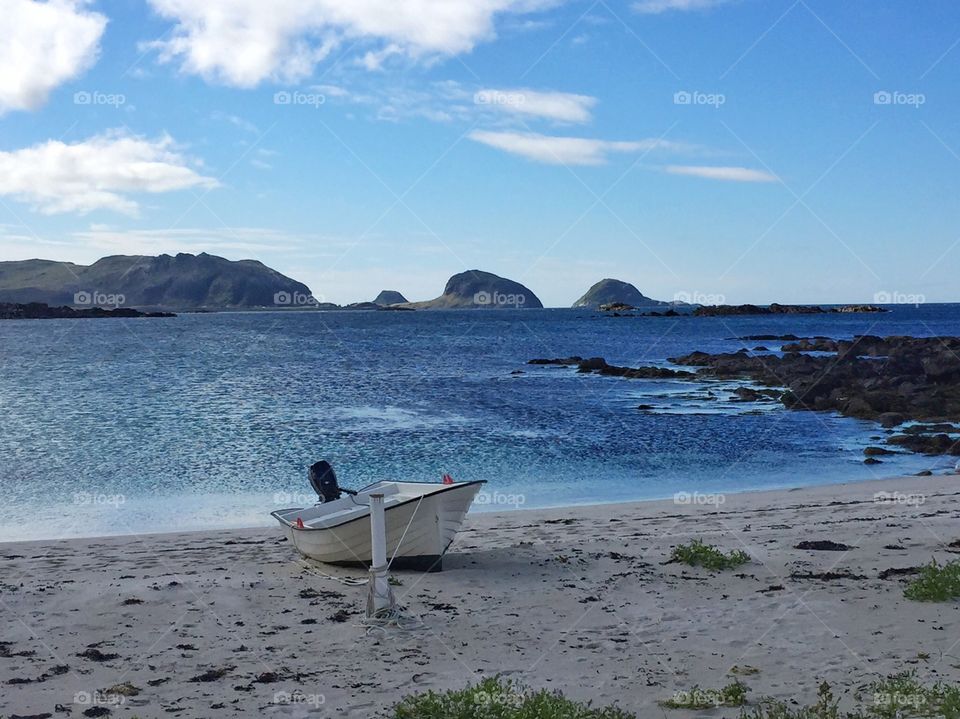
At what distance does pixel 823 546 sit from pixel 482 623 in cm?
668

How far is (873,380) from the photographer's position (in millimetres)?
45281

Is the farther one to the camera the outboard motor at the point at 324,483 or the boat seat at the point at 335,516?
the outboard motor at the point at 324,483

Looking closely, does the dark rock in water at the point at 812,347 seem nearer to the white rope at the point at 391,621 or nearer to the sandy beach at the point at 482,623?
the sandy beach at the point at 482,623

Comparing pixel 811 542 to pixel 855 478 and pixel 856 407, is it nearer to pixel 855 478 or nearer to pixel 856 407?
pixel 855 478

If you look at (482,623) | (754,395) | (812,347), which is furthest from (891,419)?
(812,347)

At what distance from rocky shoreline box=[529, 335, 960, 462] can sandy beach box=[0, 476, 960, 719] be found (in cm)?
1632

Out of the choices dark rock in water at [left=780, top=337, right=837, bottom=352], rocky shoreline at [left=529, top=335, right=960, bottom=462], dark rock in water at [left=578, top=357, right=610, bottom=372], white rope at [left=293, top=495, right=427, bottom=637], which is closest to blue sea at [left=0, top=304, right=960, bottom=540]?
rocky shoreline at [left=529, top=335, right=960, bottom=462]

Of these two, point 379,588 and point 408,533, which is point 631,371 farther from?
point 379,588

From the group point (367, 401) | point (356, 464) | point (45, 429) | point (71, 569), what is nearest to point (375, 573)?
point (71, 569)

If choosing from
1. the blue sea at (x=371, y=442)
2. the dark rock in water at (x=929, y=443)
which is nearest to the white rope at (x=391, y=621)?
the blue sea at (x=371, y=442)

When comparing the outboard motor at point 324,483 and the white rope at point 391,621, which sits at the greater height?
the outboard motor at point 324,483

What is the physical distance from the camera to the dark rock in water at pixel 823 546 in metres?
14.2

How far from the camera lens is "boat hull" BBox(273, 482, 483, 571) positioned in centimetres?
1315

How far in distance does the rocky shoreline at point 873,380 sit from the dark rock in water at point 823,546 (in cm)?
1407
